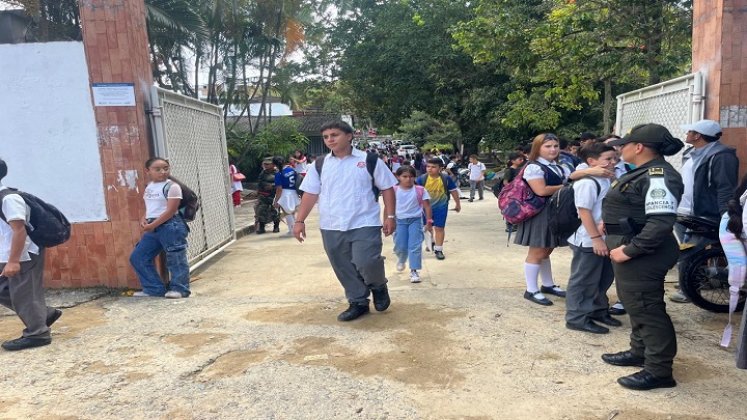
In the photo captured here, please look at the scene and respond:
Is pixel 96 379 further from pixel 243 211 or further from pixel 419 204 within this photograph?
pixel 243 211

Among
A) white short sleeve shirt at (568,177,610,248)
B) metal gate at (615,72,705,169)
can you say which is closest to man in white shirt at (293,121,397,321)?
white short sleeve shirt at (568,177,610,248)

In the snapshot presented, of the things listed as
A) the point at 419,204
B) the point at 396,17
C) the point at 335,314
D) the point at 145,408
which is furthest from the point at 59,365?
the point at 396,17

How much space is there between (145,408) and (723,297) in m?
4.60

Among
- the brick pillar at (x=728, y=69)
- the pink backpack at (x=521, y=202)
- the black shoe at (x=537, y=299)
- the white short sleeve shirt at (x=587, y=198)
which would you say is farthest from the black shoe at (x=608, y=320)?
the brick pillar at (x=728, y=69)

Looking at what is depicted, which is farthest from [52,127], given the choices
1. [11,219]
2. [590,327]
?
[590,327]

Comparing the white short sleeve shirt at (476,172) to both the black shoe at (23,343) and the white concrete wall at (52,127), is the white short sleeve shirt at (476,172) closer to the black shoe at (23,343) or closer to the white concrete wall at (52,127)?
the white concrete wall at (52,127)

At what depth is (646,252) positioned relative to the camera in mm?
2855

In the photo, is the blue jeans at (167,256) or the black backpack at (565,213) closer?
the black backpack at (565,213)

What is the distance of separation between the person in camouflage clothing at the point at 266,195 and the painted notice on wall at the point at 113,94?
4644 mm

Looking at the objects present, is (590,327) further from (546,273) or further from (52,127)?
(52,127)

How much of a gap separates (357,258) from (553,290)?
2044 millimetres

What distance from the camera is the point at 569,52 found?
9.37 meters

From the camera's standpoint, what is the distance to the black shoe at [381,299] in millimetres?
4512

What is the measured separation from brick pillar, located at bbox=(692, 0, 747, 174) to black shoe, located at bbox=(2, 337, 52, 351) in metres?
6.27
